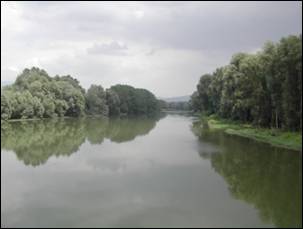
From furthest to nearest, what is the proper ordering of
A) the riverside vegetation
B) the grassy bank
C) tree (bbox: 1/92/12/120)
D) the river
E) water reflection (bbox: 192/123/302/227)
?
tree (bbox: 1/92/12/120) < the riverside vegetation < the grassy bank < water reflection (bbox: 192/123/302/227) < the river

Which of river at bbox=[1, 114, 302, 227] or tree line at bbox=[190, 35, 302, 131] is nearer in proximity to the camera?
river at bbox=[1, 114, 302, 227]

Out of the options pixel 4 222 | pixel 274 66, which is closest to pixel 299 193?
pixel 4 222

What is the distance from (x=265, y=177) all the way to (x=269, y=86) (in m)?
23.5

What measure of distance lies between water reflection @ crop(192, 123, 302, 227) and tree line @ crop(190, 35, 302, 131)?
258 inches

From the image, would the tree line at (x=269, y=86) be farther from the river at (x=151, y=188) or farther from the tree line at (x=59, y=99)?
the tree line at (x=59, y=99)

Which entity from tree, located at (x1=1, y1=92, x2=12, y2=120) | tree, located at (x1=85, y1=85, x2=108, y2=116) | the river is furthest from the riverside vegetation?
tree, located at (x1=85, y1=85, x2=108, y2=116)

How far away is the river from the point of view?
1603 cm

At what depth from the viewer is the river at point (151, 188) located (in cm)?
1603

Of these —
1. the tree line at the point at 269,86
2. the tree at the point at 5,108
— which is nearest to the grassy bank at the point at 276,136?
the tree line at the point at 269,86

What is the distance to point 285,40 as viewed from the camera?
42.0 meters

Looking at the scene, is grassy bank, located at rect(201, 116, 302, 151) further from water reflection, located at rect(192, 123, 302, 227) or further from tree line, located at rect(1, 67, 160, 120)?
tree line, located at rect(1, 67, 160, 120)

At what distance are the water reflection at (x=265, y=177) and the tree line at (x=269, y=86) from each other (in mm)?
6556

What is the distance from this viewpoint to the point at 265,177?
24.4 m

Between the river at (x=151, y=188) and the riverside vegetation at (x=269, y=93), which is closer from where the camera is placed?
the river at (x=151, y=188)
